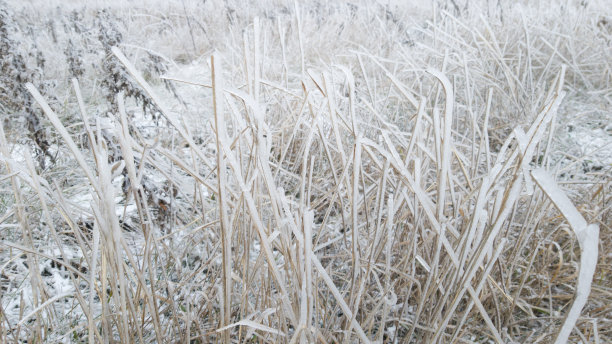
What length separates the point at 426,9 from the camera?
5.64m

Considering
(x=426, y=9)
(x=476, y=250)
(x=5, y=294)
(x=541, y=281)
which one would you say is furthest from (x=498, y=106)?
(x=426, y=9)

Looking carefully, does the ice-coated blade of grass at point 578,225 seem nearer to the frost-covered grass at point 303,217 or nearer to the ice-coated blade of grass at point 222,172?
the frost-covered grass at point 303,217

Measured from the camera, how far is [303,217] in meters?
0.49

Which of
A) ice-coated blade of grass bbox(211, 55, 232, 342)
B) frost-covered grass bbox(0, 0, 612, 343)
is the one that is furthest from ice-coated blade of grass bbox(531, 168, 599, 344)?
ice-coated blade of grass bbox(211, 55, 232, 342)

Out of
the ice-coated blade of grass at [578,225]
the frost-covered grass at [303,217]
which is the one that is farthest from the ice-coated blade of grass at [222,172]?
the ice-coated blade of grass at [578,225]

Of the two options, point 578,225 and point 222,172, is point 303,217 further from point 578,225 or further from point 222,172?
point 578,225

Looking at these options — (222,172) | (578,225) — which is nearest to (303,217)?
(222,172)

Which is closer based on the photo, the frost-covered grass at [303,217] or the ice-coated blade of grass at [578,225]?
the ice-coated blade of grass at [578,225]

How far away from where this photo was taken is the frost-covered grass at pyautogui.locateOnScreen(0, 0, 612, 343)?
508 mm

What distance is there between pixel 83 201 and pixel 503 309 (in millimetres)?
1233

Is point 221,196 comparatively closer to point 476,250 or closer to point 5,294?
point 476,250

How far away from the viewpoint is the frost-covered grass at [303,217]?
0.51 metres

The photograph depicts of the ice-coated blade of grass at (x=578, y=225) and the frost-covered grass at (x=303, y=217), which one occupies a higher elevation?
the ice-coated blade of grass at (x=578, y=225)

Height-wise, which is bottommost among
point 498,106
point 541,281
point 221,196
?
point 541,281
